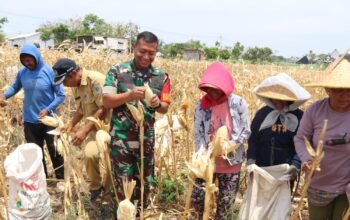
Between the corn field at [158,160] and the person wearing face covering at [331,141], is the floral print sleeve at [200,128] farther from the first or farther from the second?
the person wearing face covering at [331,141]

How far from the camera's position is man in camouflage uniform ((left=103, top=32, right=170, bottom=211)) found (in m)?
2.45

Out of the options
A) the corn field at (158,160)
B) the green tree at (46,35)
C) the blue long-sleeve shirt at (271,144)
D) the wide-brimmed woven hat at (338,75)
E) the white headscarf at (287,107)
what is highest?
the green tree at (46,35)

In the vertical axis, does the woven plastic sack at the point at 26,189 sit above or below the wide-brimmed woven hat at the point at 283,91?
below

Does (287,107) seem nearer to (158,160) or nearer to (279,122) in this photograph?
(279,122)

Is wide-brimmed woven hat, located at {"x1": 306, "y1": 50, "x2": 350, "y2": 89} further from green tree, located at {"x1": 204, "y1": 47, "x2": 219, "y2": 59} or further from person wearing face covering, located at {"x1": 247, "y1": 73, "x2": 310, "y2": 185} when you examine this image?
green tree, located at {"x1": 204, "y1": 47, "x2": 219, "y2": 59}

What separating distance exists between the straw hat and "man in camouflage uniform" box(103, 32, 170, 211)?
0.61 meters

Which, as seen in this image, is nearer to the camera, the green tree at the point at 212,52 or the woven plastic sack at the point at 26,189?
the woven plastic sack at the point at 26,189

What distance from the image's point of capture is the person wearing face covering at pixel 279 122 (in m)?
A: 2.30

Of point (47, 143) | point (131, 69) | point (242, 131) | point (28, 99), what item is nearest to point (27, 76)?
point (28, 99)

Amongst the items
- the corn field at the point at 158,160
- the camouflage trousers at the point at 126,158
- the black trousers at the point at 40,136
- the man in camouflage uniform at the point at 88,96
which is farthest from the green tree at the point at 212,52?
the camouflage trousers at the point at 126,158

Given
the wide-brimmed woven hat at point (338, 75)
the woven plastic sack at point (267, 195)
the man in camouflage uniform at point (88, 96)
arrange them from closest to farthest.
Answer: the wide-brimmed woven hat at point (338, 75) → the woven plastic sack at point (267, 195) → the man in camouflage uniform at point (88, 96)

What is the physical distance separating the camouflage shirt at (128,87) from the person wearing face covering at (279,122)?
635 mm

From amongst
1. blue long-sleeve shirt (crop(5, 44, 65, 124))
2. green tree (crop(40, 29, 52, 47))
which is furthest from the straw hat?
green tree (crop(40, 29, 52, 47))

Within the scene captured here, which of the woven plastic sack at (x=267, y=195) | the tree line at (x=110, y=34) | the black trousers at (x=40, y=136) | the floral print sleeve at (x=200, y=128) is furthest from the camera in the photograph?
the tree line at (x=110, y=34)
